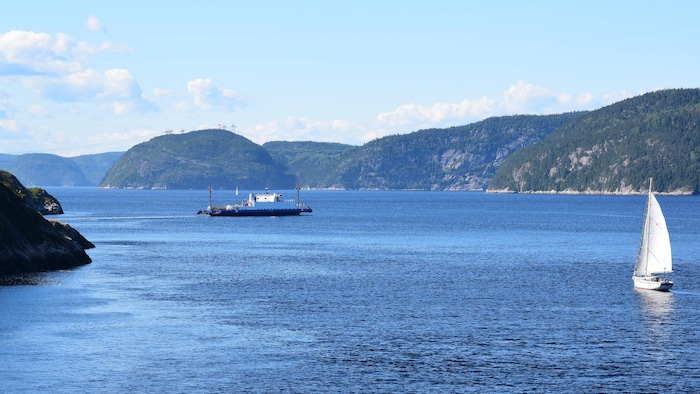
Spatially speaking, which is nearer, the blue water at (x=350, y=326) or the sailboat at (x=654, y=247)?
the blue water at (x=350, y=326)

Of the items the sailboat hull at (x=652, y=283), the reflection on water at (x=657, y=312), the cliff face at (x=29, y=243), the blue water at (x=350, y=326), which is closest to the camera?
the blue water at (x=350, y=326)

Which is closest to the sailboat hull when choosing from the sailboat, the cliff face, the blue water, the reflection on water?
the sailboat

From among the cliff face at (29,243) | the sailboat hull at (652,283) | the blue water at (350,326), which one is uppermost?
the cliff face at (29,243)

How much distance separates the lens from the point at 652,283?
84250mm

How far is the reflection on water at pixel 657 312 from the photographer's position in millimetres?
62625

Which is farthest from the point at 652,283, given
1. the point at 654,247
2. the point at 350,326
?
the point at 350,326

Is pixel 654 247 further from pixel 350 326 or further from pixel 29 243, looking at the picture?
pixel 29 243

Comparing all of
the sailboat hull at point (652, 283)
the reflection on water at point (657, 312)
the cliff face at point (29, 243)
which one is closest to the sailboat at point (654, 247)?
the sailboat hull at point (652, 283)

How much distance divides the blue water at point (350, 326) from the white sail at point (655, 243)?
8.80 feet

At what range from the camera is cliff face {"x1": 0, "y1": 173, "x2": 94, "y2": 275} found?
90188mm

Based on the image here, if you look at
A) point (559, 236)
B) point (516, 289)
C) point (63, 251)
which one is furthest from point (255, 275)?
point (559, 236)

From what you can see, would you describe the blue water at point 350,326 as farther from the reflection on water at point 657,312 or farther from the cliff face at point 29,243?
the cliff face at point 29,243

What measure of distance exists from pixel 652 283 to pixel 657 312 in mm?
12773

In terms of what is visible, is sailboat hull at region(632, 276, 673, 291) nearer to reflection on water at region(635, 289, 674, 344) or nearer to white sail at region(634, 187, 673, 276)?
Result: reflection on water at region(635, 289, 674, 344)
